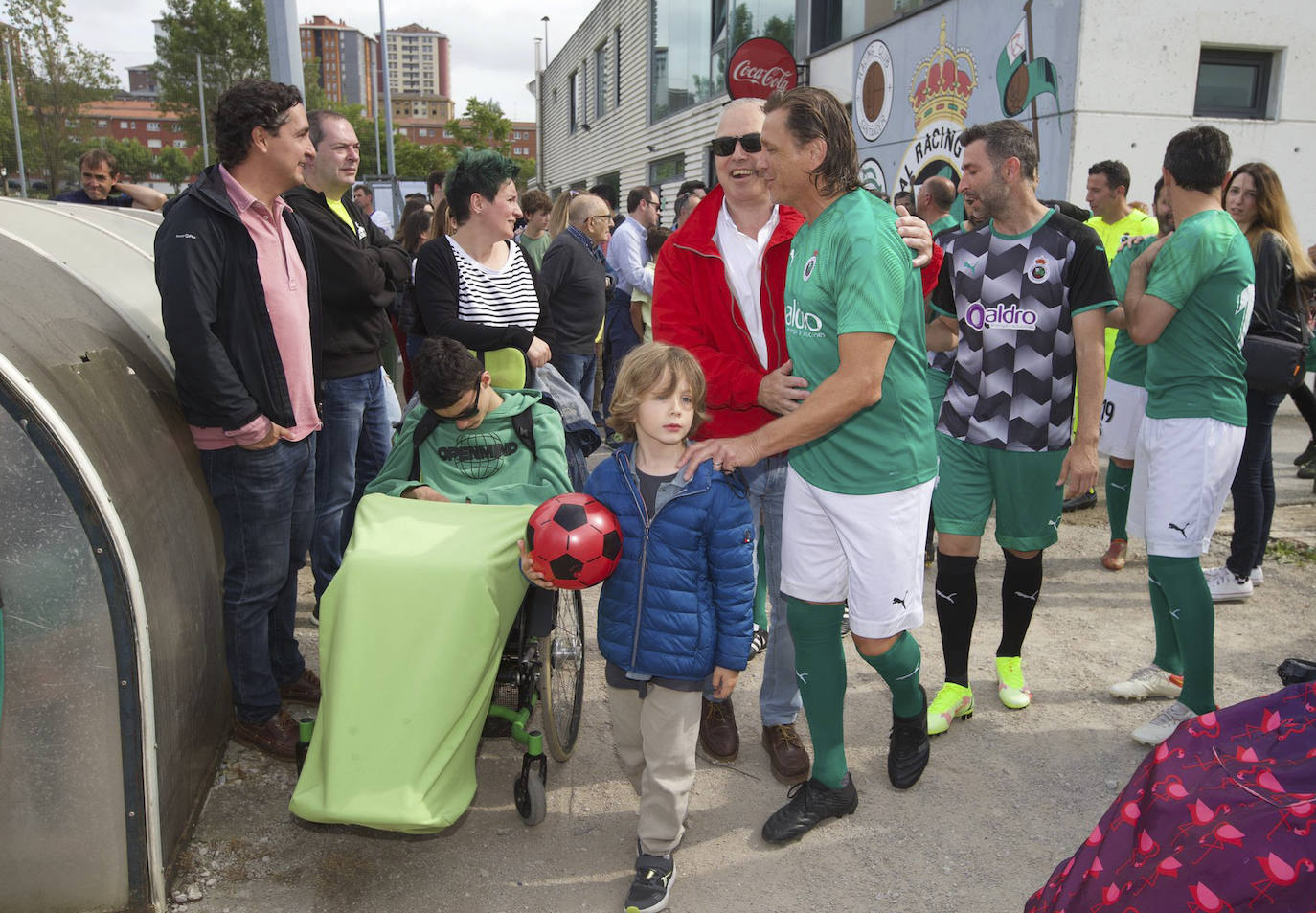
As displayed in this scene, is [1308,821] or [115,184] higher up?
[115,184]

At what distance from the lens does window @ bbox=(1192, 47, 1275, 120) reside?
30.5 ft

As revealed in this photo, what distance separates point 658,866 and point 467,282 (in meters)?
2.50

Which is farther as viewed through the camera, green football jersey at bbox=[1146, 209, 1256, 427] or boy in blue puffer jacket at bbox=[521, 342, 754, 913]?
green football jersey at bbox=[1146, 209, 1256, 427]

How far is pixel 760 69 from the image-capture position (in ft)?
35.5

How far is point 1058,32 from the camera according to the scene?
8859mm

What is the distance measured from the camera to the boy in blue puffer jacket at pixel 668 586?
2760 mm

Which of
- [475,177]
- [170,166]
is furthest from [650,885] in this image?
[170,166]

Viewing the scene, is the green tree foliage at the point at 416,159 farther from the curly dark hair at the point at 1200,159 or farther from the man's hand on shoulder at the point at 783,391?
the man's hand on shoulder at the point at 783,391

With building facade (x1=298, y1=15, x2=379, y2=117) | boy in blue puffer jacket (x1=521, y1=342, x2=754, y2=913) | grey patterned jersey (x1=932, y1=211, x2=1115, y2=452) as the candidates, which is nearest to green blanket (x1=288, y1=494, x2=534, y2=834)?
boy in blue puffer jacket (x1=521, y1=342, x2=754, y2=913)

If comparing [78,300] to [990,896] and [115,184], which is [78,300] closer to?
[990,896]

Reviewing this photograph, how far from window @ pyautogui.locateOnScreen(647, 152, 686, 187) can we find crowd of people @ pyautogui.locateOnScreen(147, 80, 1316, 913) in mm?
19260

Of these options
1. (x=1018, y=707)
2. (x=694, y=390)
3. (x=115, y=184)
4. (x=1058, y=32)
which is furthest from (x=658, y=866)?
(x=1058, y=32)

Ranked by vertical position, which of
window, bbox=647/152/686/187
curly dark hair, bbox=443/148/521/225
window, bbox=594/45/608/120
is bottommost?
curly dark hair, bbox=443/148/521/225

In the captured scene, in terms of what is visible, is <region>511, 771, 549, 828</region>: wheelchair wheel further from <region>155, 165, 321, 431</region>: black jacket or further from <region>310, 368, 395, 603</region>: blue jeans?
<region>155, 165, 321, 431</region>: black jacket
